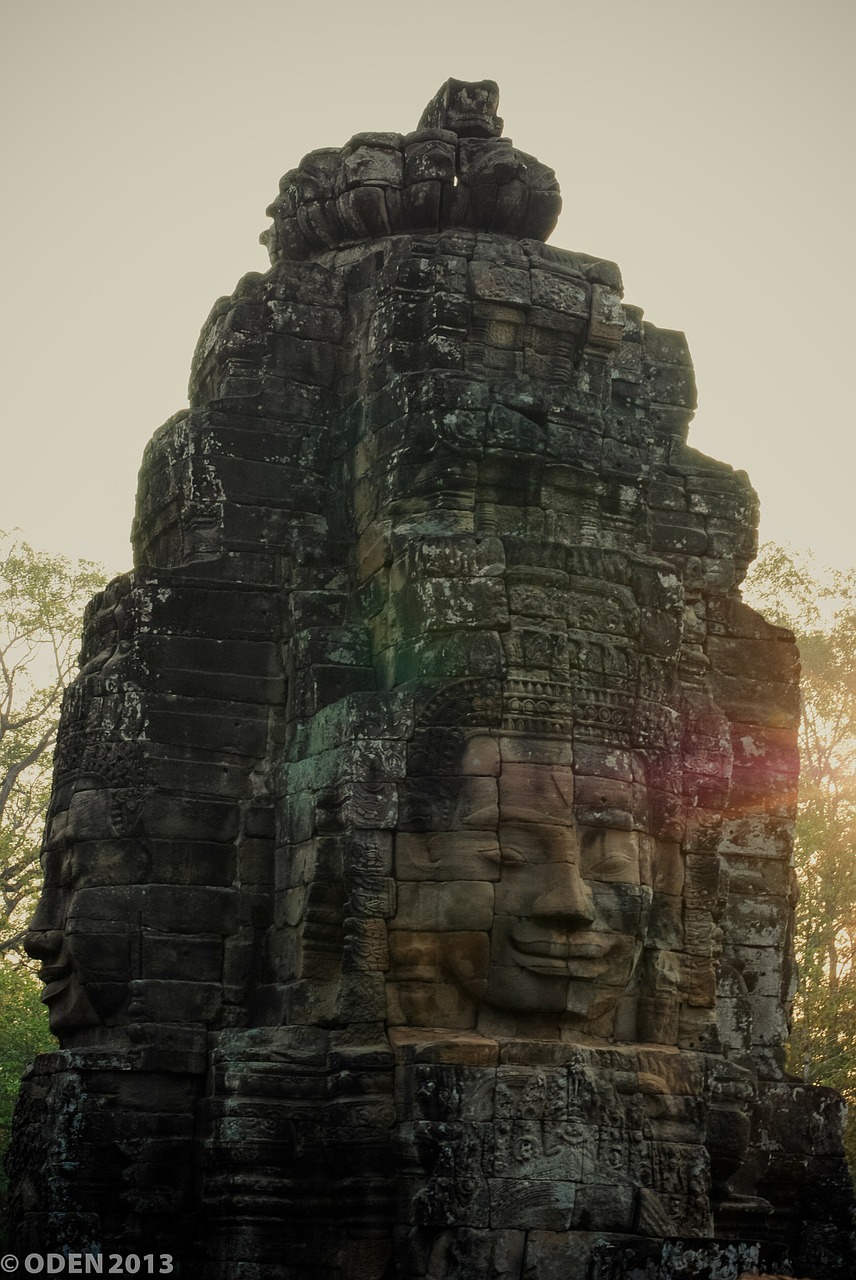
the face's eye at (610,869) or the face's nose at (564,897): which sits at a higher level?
the face's eye at (610,869)

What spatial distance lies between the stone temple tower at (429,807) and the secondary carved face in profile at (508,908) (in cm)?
2

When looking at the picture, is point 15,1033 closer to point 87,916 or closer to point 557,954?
point 87,916

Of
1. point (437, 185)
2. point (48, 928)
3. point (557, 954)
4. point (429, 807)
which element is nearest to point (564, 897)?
point (557, 954)

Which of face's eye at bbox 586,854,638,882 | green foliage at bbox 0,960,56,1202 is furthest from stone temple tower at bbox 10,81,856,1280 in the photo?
green foliage at bbox 0,960,56,1202

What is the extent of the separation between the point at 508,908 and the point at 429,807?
79cm

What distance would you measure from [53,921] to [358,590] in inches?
121

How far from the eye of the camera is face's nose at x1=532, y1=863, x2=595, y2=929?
1194 centimetres

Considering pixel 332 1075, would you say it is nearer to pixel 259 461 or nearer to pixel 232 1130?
pixel 232 1130

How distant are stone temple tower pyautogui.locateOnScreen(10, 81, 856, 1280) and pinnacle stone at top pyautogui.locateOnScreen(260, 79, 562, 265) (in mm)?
29

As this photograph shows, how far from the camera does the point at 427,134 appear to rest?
1438cm

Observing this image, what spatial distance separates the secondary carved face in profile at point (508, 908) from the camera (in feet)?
39.3

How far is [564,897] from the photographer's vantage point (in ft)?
39.2

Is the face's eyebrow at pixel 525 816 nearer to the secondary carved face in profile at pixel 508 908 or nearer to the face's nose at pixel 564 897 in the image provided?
the secondary carved face in profile at pixel 508 908

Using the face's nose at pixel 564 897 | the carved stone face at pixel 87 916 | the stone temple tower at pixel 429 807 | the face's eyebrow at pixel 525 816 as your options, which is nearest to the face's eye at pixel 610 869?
the stone temple tower at pixel 429 807
